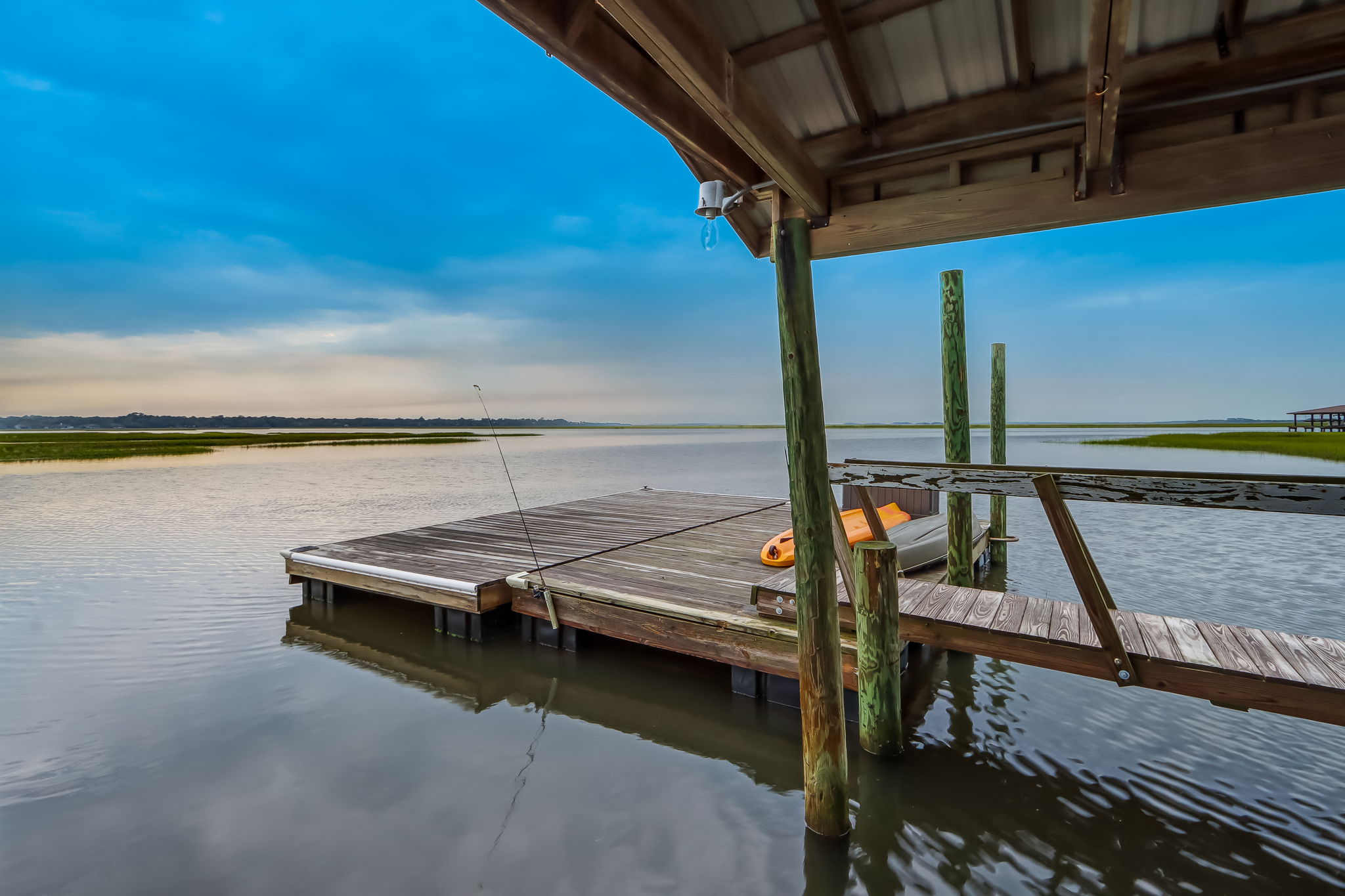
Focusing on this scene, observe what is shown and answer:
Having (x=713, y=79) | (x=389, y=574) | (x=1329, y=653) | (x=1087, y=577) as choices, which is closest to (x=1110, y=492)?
(x=1087, y=577)

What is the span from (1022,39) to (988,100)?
1.34 ft

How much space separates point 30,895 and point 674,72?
4707 millimetres

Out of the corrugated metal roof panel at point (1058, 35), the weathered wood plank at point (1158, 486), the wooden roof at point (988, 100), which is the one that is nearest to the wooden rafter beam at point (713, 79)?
the wooden roof at point (988, 100)

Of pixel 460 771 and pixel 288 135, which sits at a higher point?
pixel 288 135

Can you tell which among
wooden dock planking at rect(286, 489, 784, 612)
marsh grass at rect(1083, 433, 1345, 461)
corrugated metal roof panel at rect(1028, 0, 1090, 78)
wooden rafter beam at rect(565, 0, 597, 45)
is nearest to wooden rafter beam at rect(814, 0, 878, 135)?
corrugated metal roof panel at rect(1028, 0, 1090, 78)

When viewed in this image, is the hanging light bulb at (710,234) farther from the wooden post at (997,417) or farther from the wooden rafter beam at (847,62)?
the wooden post at (997,417)

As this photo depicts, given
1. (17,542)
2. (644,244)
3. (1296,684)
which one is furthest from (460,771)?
(644,244)

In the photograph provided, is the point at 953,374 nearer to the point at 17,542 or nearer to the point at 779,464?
the point at 17,542

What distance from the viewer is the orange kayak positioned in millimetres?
6203

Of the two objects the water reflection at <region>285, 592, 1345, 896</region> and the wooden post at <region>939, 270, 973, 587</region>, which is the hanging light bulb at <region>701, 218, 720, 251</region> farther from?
the wooden post at <region>939, 270, 973, 587</region>

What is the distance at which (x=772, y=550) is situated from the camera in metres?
6.32

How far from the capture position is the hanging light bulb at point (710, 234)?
309cm

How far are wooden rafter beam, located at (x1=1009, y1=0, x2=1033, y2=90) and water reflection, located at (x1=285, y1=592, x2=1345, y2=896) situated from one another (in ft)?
12.9

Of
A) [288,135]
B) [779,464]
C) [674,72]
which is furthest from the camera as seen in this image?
[288,135]
